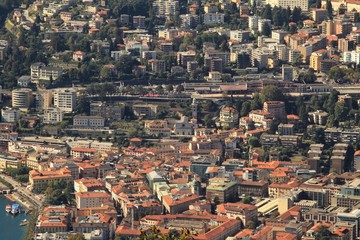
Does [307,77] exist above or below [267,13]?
below

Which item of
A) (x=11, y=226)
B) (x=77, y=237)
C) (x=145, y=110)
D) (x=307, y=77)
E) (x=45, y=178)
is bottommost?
(x=11, y=226)

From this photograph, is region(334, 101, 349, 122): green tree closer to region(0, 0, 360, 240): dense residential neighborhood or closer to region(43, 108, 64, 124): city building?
region(0, 0, 360, 240): dense residential neighborhood

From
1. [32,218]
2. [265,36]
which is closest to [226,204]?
[32,218]

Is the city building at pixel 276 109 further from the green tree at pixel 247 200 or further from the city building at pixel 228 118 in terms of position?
the green tree at pixel 247 200

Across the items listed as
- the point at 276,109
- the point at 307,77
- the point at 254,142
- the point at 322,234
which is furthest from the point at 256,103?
the point at 322,234

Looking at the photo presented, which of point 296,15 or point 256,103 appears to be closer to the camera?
point 256,103

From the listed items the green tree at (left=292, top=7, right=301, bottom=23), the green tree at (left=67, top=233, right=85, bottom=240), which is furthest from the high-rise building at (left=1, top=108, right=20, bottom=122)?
the green tree at (left=292, top=7, right=301, bottom=23)

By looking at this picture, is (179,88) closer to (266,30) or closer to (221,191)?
(266,30)

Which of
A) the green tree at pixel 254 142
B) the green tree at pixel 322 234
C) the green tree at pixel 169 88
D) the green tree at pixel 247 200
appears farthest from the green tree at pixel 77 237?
the green tree at pixel 169 88
